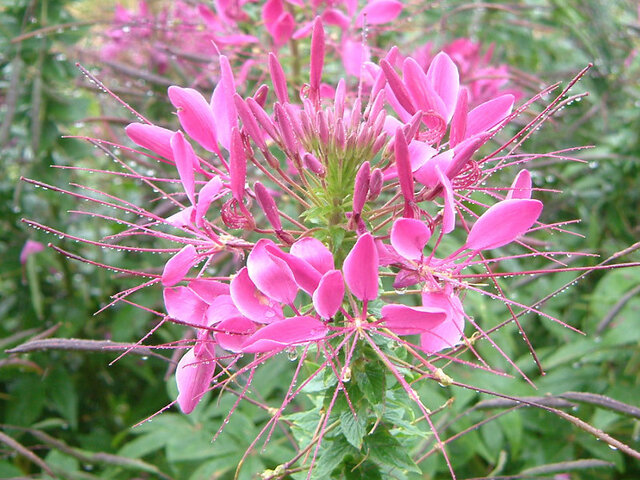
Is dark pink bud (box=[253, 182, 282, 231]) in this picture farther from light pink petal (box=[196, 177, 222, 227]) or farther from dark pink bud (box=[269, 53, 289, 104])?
dark pink bud (box=[269, 53, 289, 104])

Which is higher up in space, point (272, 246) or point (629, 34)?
point (629, 34)

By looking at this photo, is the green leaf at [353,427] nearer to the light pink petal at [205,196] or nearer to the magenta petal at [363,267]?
the magenta petal at [363,267]

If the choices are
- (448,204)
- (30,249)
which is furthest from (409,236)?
(30,249)

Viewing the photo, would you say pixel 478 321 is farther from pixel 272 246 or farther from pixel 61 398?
pixel 61 398

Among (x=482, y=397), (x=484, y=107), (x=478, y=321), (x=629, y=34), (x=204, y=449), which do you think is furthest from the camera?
(x=629, y=34)

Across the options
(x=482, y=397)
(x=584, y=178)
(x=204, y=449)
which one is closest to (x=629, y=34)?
(x=584, y=178)

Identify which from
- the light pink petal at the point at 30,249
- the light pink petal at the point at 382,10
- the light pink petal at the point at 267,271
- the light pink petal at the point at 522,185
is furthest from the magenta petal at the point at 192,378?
the light pink petal at the point at 30,249

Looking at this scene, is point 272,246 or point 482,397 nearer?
point 272,246

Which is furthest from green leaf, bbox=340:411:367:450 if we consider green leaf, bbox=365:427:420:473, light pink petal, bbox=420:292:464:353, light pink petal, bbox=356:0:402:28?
light pink petal, bbox=356:0:402:28

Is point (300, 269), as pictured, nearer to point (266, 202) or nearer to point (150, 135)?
point (266, 202)
